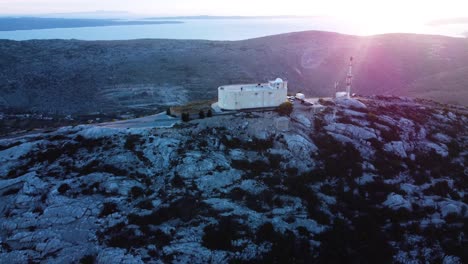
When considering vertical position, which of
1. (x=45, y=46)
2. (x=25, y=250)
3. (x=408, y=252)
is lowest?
(x=408, y=252)

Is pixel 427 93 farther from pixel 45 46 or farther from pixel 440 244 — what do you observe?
pixel 45 46

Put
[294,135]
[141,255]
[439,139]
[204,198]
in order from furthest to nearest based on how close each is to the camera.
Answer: [439,139]
[294,135]
[204,198]
[141,255]

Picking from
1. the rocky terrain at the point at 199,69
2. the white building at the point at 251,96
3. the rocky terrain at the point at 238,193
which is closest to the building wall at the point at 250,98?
the white building at the point at 251,96

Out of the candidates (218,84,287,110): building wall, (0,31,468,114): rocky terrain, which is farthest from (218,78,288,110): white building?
(0,31,468,114): rocky terrain

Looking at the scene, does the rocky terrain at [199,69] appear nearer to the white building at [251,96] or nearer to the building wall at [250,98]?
the white building at [251,96]

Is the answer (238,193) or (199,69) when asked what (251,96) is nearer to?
(238,193)

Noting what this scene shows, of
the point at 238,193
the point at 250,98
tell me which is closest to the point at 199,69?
the point at 250,98

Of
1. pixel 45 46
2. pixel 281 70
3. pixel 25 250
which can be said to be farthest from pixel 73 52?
pixel 25 250
